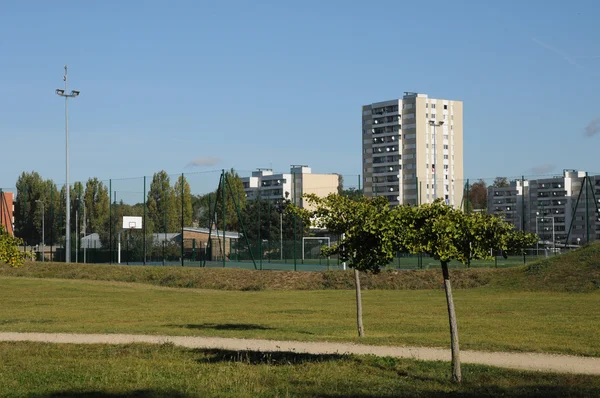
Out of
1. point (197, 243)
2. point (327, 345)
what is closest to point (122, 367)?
point (327, 345)

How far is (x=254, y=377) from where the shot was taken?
42.6 feet

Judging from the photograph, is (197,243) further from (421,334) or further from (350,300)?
(421,334)

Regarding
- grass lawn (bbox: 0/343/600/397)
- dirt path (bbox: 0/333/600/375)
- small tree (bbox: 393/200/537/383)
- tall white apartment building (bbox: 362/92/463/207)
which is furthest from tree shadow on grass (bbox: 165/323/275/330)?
tall white apartment building (bbox: 362/92/463/207)

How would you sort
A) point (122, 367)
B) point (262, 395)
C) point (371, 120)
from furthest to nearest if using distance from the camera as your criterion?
point (371, 120), point (122, 367), point (262, 395)

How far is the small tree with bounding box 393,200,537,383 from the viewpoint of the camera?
12.5m

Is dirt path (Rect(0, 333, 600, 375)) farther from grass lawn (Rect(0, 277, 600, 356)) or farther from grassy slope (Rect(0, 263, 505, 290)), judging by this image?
grassy slope (Rect(0, 263, 505, 290))

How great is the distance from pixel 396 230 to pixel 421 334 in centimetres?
723

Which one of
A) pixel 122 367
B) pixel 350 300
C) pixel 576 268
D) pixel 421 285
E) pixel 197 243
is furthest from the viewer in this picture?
pixel 197 243

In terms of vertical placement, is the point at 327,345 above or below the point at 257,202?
below

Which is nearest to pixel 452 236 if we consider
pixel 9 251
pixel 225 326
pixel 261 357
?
pixel 261 357

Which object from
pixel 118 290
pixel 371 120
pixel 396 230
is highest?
pixel 371 120

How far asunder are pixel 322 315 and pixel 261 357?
10.7m

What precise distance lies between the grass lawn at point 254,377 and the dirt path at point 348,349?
0.99 m

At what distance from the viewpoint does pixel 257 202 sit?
6431 cm
